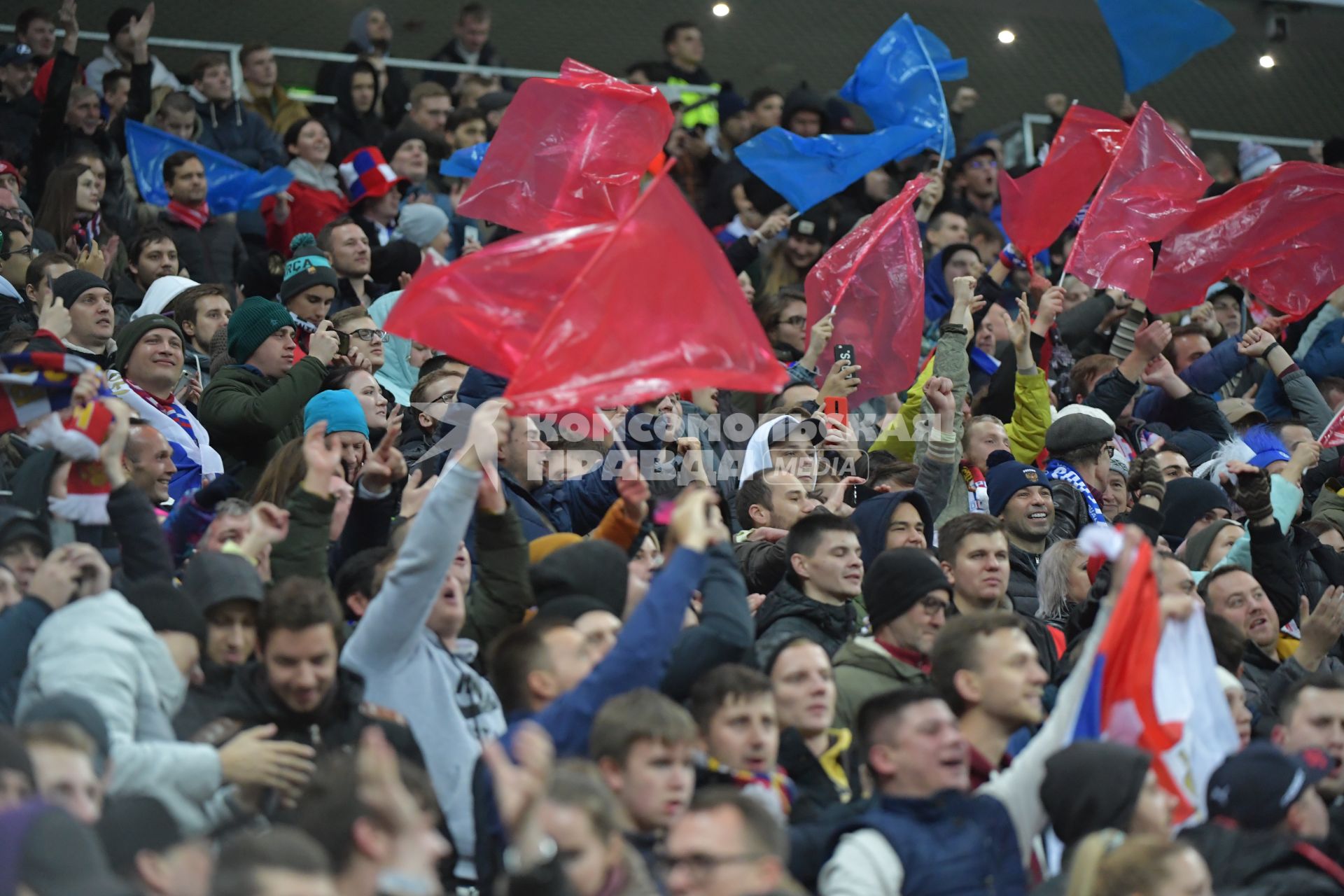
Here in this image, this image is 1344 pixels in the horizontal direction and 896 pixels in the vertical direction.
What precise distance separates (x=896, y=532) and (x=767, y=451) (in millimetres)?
1065

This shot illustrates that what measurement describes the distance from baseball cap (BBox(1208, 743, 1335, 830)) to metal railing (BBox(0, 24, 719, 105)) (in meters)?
8.42

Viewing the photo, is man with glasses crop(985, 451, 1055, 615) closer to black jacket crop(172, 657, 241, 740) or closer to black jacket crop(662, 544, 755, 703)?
black jacket crop(662, 544, 755, 703)

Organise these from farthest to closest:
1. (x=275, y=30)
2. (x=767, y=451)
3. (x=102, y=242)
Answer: (x=275, y=30) → (x=102, y=242) → (x=767, y=451)

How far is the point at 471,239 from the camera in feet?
37.0

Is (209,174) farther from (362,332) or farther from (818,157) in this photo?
(818,157)

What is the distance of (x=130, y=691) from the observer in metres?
4.66

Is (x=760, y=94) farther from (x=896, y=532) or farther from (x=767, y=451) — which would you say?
(x=896, y=532)

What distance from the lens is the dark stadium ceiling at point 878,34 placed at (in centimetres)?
1535

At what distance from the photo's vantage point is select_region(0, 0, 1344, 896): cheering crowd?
4309 millimetres

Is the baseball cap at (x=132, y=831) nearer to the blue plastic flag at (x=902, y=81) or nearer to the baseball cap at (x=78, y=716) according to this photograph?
the baseball cap at (x=78, y=716)

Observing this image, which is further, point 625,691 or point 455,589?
point 455,589

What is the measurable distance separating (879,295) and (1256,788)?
14.7 ft

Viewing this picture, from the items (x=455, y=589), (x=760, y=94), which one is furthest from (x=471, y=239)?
(x=455, y=589)

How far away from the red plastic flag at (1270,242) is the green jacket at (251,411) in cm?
450
